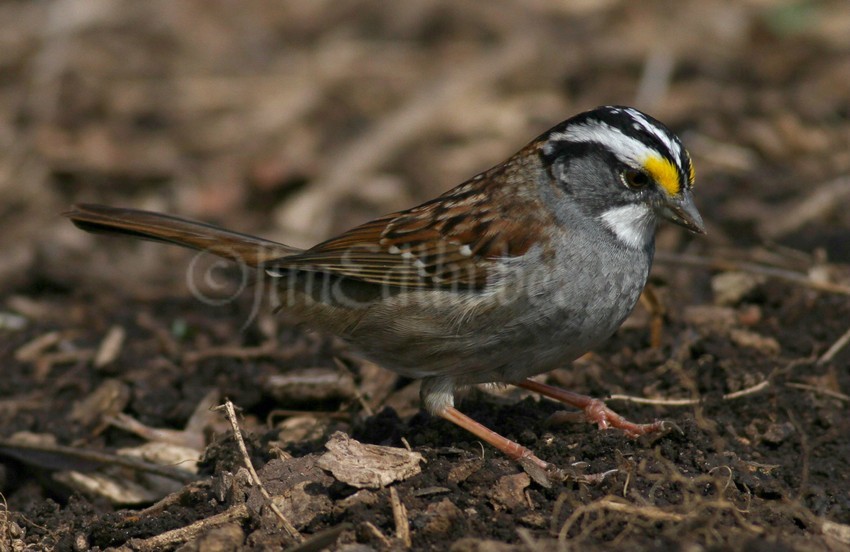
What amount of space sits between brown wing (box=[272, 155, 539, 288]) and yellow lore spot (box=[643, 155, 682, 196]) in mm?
550

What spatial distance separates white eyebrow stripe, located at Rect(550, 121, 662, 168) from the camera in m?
4.76

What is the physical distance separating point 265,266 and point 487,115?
4.36 metres

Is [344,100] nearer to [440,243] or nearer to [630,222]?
[440,243]

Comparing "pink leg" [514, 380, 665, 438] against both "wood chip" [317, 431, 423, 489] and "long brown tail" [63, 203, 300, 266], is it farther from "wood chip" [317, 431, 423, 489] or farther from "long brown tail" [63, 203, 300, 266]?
"long brown tail" [63, 203, 300, 266]

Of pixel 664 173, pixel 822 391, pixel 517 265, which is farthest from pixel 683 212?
pixel 822 391

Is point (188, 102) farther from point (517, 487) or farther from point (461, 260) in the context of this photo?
point (517, 487)

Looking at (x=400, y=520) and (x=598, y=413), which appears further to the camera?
(x=598, y=413)

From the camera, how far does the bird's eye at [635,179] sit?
4.82m

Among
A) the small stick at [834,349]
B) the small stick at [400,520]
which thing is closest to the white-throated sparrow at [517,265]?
the small stick at [400,520]

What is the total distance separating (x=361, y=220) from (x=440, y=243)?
354 cm

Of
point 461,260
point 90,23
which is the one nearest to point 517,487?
point 461,260

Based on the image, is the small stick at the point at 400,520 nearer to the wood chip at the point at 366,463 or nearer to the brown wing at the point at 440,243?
the wood chip at the point at 366,463

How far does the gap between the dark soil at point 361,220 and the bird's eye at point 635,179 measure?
91 centimetres

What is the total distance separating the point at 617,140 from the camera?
15.8ft
